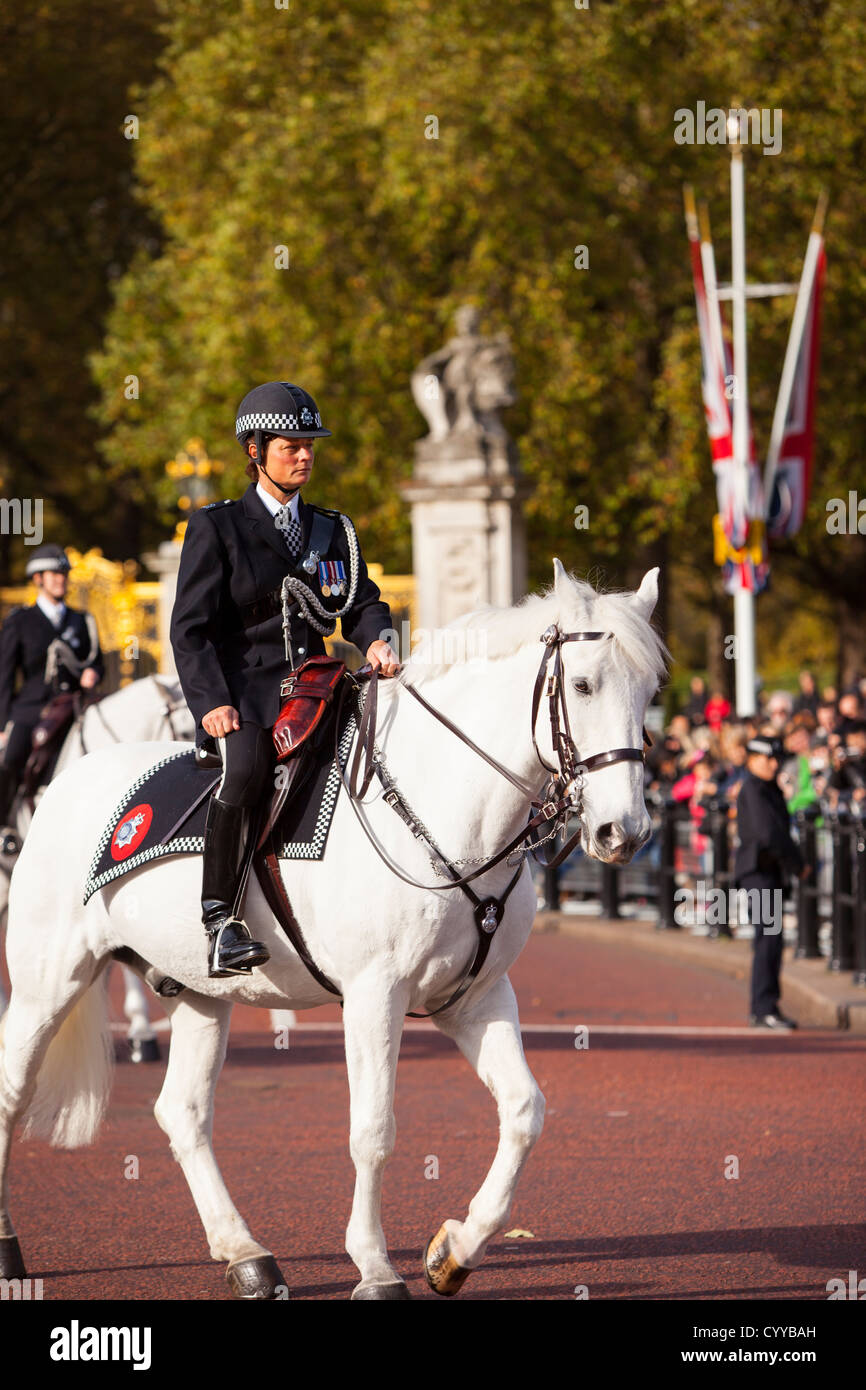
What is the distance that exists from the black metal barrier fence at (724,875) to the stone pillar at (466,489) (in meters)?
5.15

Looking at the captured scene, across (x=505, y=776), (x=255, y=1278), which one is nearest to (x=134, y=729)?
(x=255, y=1278)

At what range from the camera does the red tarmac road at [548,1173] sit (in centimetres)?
630

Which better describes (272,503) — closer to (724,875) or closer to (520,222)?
(724,875)

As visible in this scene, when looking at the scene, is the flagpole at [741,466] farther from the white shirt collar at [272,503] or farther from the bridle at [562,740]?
the bridle at [562,740]

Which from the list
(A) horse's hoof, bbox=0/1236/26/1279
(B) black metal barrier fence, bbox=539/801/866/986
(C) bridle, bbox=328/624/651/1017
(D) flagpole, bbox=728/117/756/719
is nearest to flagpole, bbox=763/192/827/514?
(D) flagpole, bbox=728/117/756/719

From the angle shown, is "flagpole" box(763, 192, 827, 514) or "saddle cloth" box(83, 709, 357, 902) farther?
"flagpole" box(763, 192, 827, 514)

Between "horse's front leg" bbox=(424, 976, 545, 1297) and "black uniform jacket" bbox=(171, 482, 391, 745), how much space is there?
3.58ft

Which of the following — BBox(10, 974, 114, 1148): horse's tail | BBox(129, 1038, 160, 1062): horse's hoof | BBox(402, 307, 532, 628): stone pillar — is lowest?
BBox(129, 1038, 160, 1062): horse's hoof

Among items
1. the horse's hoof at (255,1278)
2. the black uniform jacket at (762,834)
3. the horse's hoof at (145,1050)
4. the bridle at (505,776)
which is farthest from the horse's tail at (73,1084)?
the black uniform jacket at (762,834)

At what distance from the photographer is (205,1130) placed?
631 cm

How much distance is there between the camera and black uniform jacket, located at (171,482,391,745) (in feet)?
19.6

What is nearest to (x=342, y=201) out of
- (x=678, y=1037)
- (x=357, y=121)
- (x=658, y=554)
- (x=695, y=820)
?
(x=357, y=121)

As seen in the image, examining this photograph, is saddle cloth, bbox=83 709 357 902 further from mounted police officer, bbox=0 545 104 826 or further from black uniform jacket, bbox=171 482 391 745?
mounted police officer, bbox=0 545 104 826

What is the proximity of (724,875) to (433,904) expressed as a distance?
1108 centimetres
